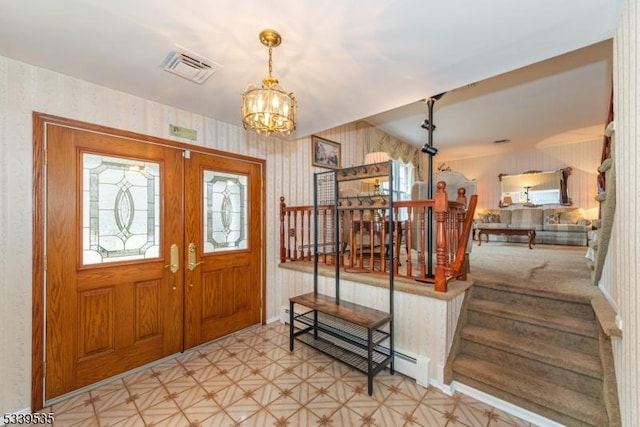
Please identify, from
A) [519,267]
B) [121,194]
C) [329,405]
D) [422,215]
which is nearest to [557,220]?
[519,267]

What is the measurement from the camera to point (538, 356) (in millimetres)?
2076

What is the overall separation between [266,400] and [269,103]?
7.16ft

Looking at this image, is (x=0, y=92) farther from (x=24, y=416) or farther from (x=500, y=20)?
(x=500, y=20)

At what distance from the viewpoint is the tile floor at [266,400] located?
1.87 meters

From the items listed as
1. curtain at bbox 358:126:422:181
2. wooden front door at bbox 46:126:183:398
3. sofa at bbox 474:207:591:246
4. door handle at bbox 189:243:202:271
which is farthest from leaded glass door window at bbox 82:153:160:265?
sofa at bbox 474:207:591:246

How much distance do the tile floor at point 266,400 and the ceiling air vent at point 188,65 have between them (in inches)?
101

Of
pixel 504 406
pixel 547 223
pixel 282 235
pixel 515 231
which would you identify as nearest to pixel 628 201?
pixel 504 406

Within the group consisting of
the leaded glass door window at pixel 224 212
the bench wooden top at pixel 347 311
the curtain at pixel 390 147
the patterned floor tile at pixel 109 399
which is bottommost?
the patterned floor tile at pixel 109 399

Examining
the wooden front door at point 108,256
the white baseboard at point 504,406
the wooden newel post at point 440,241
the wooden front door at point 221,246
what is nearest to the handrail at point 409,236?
the wooden newel post at point 440,241

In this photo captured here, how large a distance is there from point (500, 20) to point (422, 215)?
4.72 ft

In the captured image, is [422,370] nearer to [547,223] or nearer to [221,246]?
[221,246]

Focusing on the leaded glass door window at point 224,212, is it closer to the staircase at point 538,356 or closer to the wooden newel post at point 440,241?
the wooden newel post at point 440,241

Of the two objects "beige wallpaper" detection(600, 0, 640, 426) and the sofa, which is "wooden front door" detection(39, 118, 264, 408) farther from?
the sofa

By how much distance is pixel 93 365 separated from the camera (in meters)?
2.23
